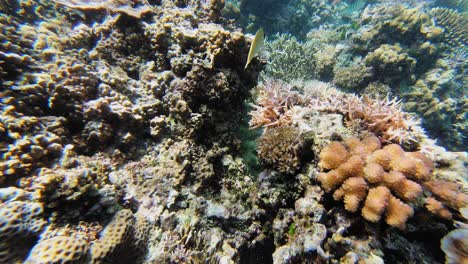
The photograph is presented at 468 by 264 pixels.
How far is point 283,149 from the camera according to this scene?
2.67 m

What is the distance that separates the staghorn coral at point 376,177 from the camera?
78.0 inches

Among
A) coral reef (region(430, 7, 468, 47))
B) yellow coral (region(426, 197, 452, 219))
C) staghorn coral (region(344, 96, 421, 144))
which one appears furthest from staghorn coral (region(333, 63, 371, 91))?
yellow coral (region(426, 197, 452, 219))

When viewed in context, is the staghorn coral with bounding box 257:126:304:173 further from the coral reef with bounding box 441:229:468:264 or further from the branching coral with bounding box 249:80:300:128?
the coral reef with bounding box 441:229:468:264

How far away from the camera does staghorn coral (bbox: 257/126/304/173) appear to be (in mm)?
2617

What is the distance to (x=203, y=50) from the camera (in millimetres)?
3074

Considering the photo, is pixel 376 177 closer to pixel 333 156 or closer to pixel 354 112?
pixel 333 156

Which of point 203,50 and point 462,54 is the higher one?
point 462,54

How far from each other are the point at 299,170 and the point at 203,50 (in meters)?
2.05

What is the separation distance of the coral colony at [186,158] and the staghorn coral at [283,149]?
17 millimetres

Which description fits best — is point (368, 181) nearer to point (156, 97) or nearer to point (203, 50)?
point (203, 50)

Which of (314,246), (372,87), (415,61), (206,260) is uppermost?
(415,61)

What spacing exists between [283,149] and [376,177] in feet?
3.18

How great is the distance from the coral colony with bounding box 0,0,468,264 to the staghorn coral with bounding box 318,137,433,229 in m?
0.01

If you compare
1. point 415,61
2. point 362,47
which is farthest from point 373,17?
point 415,61
